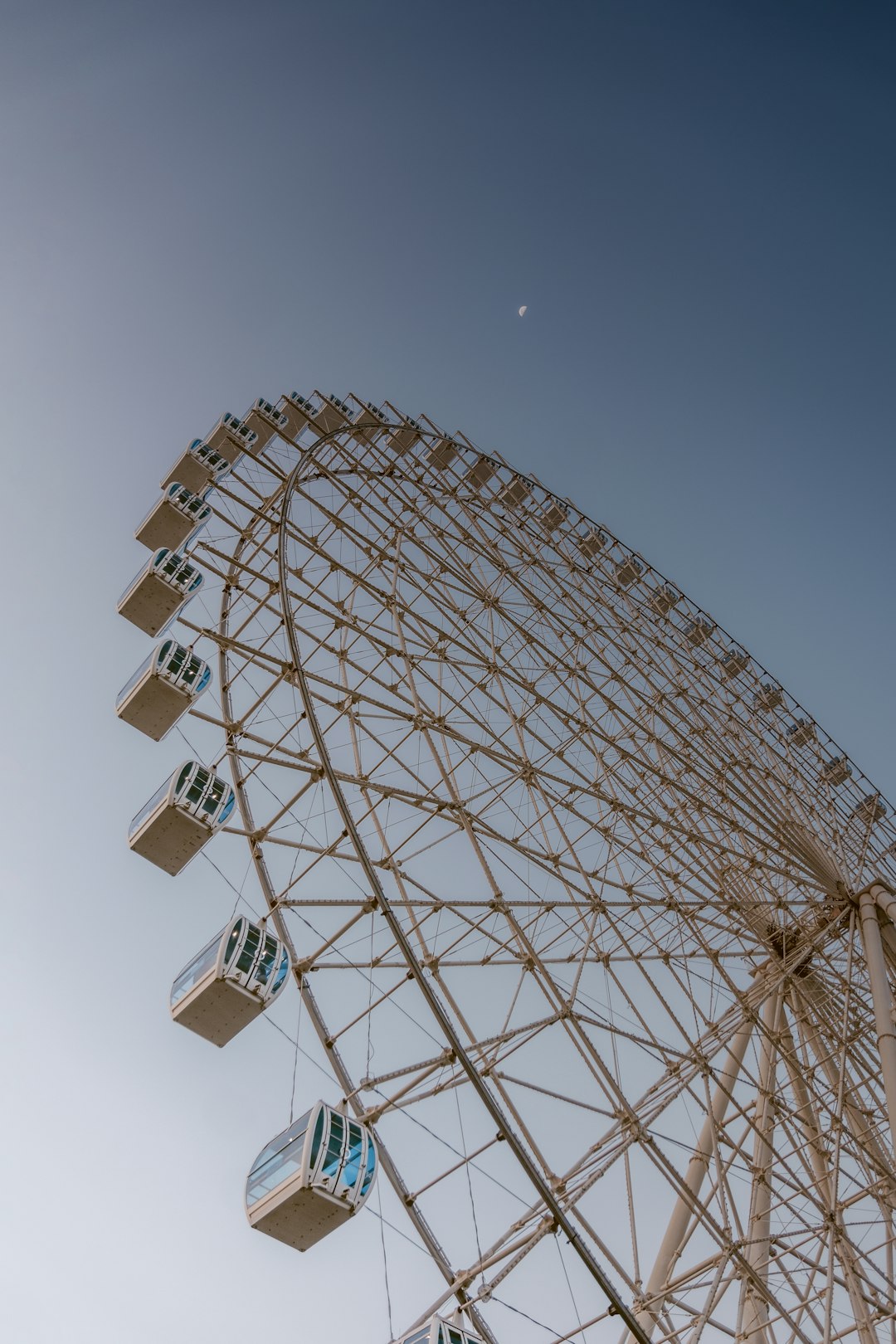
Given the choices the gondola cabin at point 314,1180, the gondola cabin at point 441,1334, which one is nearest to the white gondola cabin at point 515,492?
the gondola cabin at point 314,1180

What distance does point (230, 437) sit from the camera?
646 inches

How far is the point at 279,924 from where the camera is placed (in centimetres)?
1066

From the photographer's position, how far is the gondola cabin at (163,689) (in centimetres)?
1162

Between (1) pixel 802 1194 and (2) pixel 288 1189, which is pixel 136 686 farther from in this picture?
(1) pixel 802 1194

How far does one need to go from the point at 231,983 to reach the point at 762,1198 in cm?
833

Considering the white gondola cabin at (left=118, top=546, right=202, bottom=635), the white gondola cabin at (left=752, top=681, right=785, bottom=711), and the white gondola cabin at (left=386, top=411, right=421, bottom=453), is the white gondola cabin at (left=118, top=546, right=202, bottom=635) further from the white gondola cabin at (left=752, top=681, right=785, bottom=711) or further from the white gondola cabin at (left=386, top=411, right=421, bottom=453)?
the white gondola cabin at (left=752, top=681, right=785, bottom=711)

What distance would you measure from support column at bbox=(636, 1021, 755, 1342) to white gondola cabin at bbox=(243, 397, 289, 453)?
1317cm

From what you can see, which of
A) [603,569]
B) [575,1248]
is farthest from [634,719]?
[575,1248]

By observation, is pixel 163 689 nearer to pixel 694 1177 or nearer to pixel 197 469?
pixel 197 469

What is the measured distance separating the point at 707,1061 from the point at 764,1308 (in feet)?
10.0

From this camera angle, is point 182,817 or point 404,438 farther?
point 404,438

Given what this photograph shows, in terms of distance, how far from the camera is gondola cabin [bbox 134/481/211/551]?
1466 cm

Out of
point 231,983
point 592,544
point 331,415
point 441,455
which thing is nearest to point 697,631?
point 592,544

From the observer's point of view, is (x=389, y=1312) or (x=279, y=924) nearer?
(x=389, y=1312)
